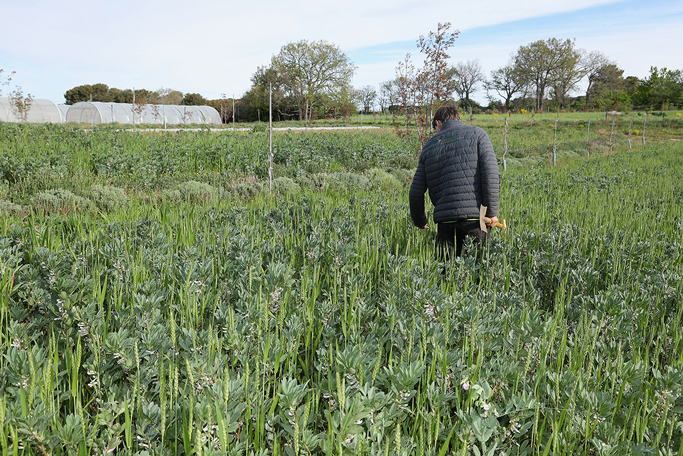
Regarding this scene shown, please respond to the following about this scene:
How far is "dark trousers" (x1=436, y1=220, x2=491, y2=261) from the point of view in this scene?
3998mm

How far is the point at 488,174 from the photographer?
3836 mm

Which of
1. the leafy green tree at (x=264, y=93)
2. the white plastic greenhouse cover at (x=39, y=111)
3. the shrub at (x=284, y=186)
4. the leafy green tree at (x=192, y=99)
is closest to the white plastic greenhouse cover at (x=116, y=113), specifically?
the white plastic greenhouse cover at (x=39, y=111)

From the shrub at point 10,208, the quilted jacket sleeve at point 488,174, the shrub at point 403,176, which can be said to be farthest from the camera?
the shrub at point 403,176

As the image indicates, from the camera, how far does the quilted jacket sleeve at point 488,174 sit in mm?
Answer: 3838

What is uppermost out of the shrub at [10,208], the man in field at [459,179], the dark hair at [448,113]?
the dark hair at [448,113]

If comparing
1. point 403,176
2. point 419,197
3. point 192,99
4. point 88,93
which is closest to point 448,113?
point 419,197

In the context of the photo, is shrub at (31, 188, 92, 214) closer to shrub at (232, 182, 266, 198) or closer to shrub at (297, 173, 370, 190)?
shrub at (232, 182, 266, 198)

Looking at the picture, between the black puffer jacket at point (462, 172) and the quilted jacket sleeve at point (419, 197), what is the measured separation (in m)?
0.04

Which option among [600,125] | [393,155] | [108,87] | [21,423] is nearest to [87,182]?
[21,423]

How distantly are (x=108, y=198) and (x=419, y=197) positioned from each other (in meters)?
5.27

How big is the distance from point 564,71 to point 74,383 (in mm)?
76594

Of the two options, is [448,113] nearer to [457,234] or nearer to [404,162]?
[457,234]

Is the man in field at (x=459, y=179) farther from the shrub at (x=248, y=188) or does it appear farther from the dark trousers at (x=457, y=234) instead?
the shrub at (x=248, y=188)

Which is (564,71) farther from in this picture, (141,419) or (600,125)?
(141,419)
